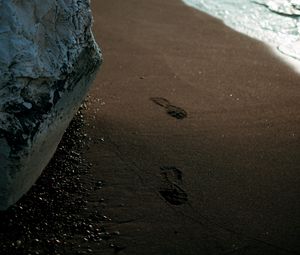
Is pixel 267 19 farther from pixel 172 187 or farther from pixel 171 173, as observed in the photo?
pixel 172 187

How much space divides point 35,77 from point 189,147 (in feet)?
4.43

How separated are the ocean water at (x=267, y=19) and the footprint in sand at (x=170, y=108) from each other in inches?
67.3

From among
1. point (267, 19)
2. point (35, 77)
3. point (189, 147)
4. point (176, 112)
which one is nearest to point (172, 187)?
point (189, 147)

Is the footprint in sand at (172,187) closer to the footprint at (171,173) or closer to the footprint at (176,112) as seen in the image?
the footprint at (171,173)

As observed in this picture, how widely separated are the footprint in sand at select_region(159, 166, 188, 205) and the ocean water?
236 centimetres

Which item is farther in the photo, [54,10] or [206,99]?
[206,99]

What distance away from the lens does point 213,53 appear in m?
4.54

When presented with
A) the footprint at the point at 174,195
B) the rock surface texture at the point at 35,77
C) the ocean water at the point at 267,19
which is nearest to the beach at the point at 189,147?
the footprint at the point at 174,195

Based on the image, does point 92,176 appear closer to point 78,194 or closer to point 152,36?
point 78,194

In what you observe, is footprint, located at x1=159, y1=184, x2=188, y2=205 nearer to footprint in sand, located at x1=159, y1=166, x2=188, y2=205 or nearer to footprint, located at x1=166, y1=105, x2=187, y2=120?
footprint in sand, located at x1=159, y1=166, x2=188, y2=205

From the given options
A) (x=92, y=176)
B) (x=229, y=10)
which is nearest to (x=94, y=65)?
(x=92, y=176)

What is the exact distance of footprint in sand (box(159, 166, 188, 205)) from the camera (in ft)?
8.55

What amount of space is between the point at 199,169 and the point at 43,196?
3.43ft

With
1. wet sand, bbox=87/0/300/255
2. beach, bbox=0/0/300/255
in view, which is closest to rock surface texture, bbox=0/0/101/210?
beach, bbox=0/0/300/255
